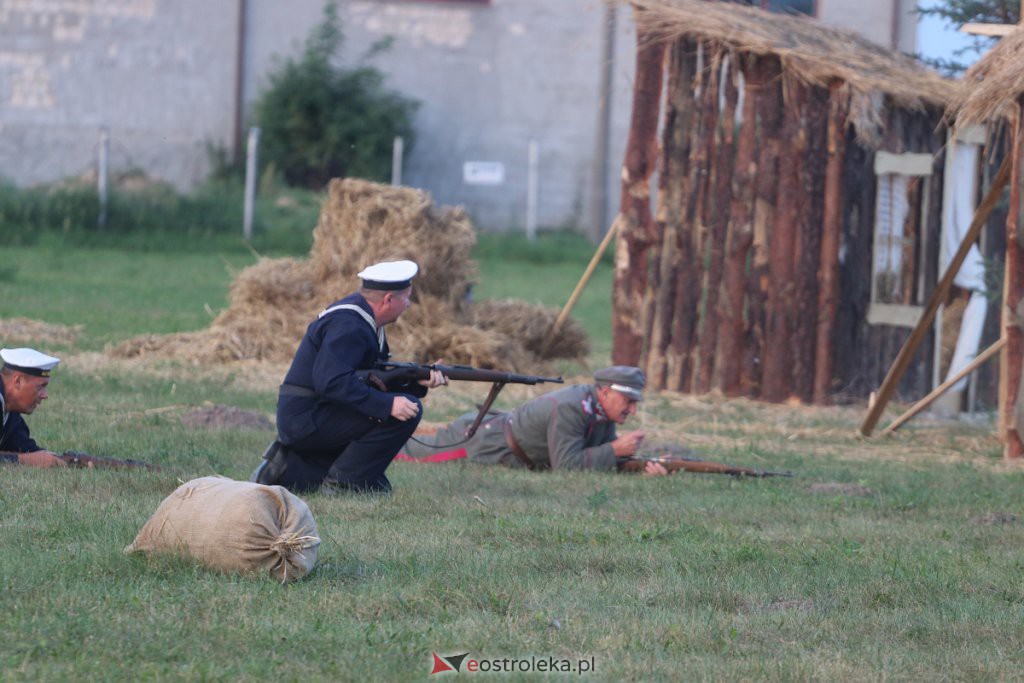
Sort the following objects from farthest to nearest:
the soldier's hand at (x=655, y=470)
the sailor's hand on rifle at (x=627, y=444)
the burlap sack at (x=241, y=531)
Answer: the soldier's hand at (x=655, y=470) < the sailor's hand on rifle at (x=627, y=444) < the burlap sack at (x=241, y=531)

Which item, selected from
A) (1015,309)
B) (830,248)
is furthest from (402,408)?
(830,248)

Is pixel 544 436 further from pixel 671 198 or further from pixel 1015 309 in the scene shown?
pixel 671 198

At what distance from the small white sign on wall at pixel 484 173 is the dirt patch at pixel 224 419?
67.1 ft

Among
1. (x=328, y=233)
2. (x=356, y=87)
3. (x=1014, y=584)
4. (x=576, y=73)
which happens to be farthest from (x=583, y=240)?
(x=1014, y=584)

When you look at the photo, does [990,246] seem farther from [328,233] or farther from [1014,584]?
[1014,584]

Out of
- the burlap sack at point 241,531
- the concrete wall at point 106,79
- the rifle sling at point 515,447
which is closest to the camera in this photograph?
the burlap sack at point 241,531

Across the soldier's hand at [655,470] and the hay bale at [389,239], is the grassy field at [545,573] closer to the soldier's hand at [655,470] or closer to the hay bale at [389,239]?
the soldier's hand at [655,470]

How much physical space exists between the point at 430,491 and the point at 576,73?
937 inches

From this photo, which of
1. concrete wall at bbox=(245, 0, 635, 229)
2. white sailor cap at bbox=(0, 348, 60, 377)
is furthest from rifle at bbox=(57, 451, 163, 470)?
concrete wall at bbox=(245, 0, 635, 229)

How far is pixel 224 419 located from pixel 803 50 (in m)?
6.37

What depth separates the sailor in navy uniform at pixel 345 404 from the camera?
8.14m

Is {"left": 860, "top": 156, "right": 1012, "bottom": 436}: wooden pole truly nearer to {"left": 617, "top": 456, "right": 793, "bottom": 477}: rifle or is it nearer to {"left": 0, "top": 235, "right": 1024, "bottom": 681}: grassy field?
{"left": 0, "top": 235, "right": 1024, "bottom": 681}: grassy field

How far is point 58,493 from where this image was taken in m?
7.75

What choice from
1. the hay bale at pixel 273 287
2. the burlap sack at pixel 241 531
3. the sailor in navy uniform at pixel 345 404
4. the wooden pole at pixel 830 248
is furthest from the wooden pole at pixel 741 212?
the burlap sack at pixel 241 531
